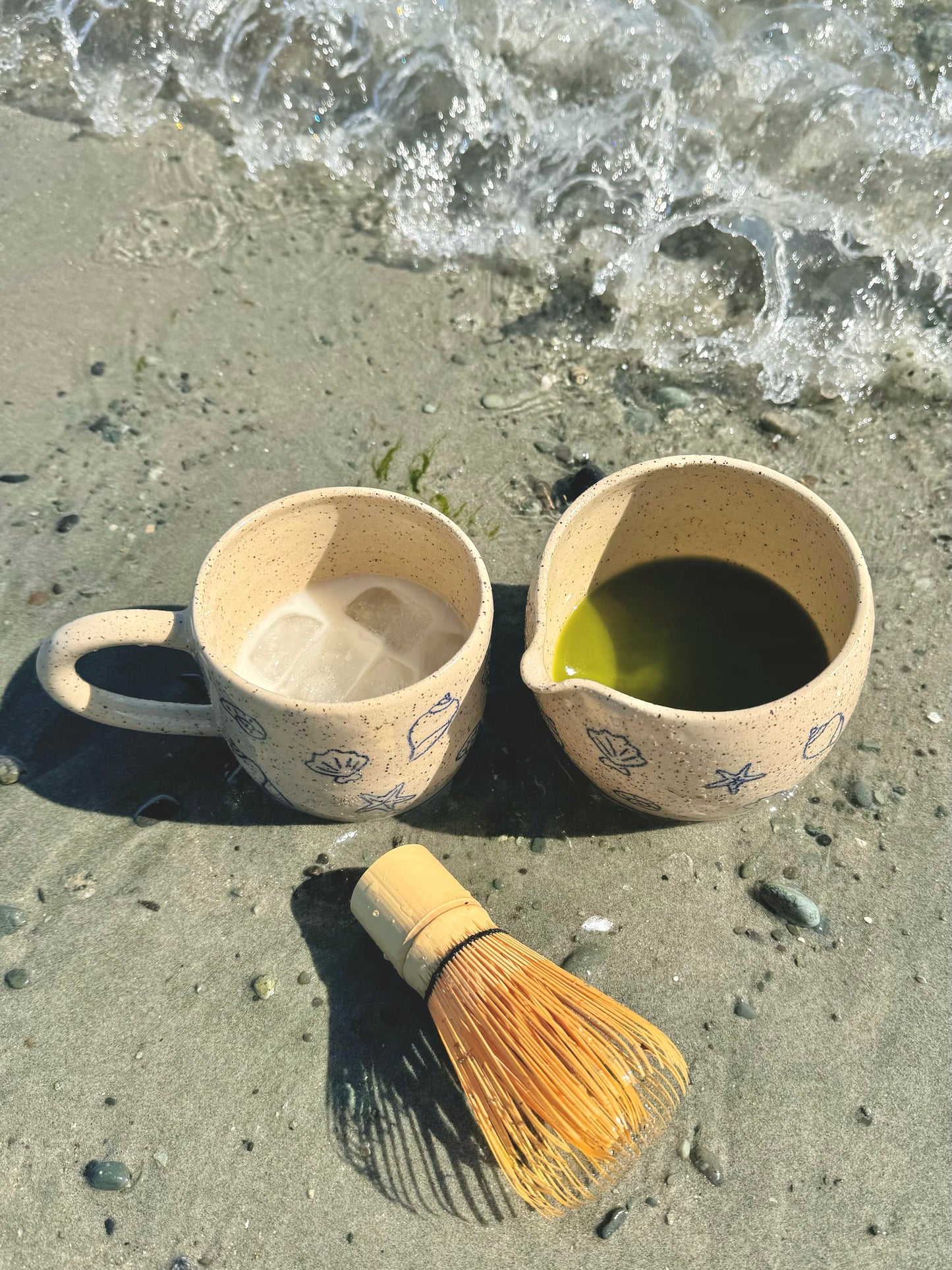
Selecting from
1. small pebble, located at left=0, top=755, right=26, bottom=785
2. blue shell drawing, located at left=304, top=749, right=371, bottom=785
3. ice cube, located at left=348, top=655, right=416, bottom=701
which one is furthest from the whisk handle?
small pebble, located at left=0, top=755, right=26, bottom=785

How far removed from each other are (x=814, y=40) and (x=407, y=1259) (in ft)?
16.5

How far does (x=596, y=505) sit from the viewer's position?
232 cm

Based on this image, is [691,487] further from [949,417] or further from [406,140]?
[406,140]

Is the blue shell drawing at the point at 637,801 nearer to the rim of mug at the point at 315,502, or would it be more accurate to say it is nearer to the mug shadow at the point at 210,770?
the mug shadow at the point at 210,770

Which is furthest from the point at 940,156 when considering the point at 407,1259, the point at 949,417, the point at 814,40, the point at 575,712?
the point at 407,1259

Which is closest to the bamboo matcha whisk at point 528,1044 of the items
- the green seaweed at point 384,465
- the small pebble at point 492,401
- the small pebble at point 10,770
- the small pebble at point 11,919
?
the small pebble at point 11,919

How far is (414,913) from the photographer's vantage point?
2027 mm

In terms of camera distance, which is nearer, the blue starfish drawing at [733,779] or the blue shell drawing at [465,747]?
the blue starfish drawing at [733,779]

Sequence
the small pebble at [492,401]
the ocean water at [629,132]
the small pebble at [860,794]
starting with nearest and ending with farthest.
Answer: the small pebble at [860,794] → the small pebble at [492,401] → the ocean water at [629,132]

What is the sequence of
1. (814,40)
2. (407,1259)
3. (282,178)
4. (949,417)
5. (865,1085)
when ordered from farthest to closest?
(814,40) < (282,178) < (949,417) < (865,1085) < (407,1259)

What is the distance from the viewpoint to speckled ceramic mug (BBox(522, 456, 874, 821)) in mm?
1902

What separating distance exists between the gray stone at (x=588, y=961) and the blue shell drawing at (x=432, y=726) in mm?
636

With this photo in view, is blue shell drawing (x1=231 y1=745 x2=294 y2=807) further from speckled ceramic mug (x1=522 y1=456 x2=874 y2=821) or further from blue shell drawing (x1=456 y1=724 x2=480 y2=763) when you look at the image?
speckled ceramic mug (x1=522 y1=456 x2=874 y2=821)

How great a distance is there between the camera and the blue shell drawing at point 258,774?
6.93 feet
